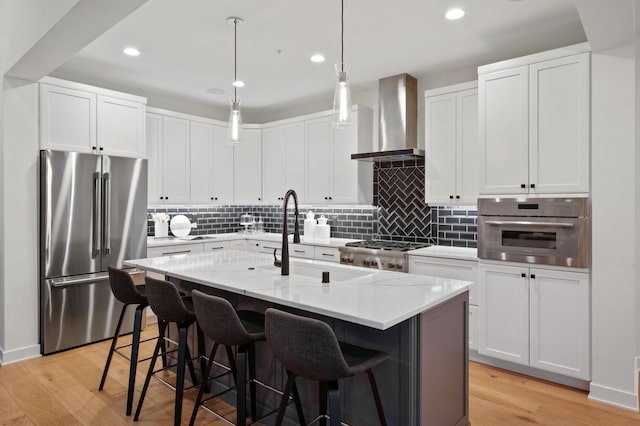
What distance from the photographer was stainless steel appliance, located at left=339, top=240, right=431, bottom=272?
150 inches

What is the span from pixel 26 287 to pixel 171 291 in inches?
86.0

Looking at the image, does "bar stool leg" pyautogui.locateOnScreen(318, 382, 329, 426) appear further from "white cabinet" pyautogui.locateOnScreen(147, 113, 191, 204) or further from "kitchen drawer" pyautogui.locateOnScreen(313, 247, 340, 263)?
"white cabinet" pyautogui.locateOnScreen(147, 113, 191, 204)

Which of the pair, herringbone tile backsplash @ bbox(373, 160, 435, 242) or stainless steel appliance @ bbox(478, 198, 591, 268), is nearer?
stainless steel appliance @ bbox(478, 198, 591, 268)

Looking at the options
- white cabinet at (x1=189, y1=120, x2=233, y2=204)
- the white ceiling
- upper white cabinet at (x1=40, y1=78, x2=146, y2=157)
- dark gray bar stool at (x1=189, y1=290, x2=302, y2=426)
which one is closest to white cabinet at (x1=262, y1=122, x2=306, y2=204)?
white cabinet at (x1=189, y1=120, x2=233, y2=204)

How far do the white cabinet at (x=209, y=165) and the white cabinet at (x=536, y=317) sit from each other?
360cm

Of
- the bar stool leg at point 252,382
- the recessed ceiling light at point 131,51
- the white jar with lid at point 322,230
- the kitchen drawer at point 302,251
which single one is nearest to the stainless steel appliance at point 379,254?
the kitchen drawer at point 302,251

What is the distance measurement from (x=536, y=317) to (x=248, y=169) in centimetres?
409

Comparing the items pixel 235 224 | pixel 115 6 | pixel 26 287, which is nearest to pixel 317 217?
pixel 235 224

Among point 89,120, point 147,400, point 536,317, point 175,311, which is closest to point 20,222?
point 89,120

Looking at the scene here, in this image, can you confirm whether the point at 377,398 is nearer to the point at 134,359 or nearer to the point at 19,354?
the point at 134,359

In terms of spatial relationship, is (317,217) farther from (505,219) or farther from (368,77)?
(505,219)

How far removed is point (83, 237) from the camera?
12.5 ft

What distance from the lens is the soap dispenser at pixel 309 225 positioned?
518cm

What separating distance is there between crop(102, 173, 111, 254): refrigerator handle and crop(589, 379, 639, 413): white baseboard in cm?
432
